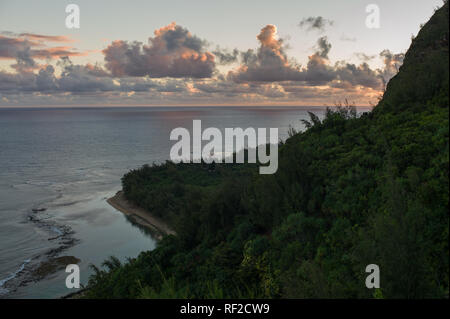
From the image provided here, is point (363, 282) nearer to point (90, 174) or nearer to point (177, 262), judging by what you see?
point (177, 262)

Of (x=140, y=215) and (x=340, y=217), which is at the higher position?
(x=340, y=217)

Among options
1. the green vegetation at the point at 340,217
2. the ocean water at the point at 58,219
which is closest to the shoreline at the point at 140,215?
the ocean water at the point at 58,219

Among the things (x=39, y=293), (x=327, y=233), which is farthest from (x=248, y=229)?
(x=39, y=293)

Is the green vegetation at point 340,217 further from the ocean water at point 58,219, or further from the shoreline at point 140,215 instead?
the shoreline at point 140,215

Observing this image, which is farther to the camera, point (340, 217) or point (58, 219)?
point (58, 219)

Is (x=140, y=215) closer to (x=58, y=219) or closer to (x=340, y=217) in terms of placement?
(x=58, y=219)

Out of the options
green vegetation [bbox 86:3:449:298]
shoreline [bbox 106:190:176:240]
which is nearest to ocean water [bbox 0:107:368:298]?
shoreline [bbox 106:190:176:240]

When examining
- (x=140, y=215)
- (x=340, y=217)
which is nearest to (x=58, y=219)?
(x=140, y=215)
